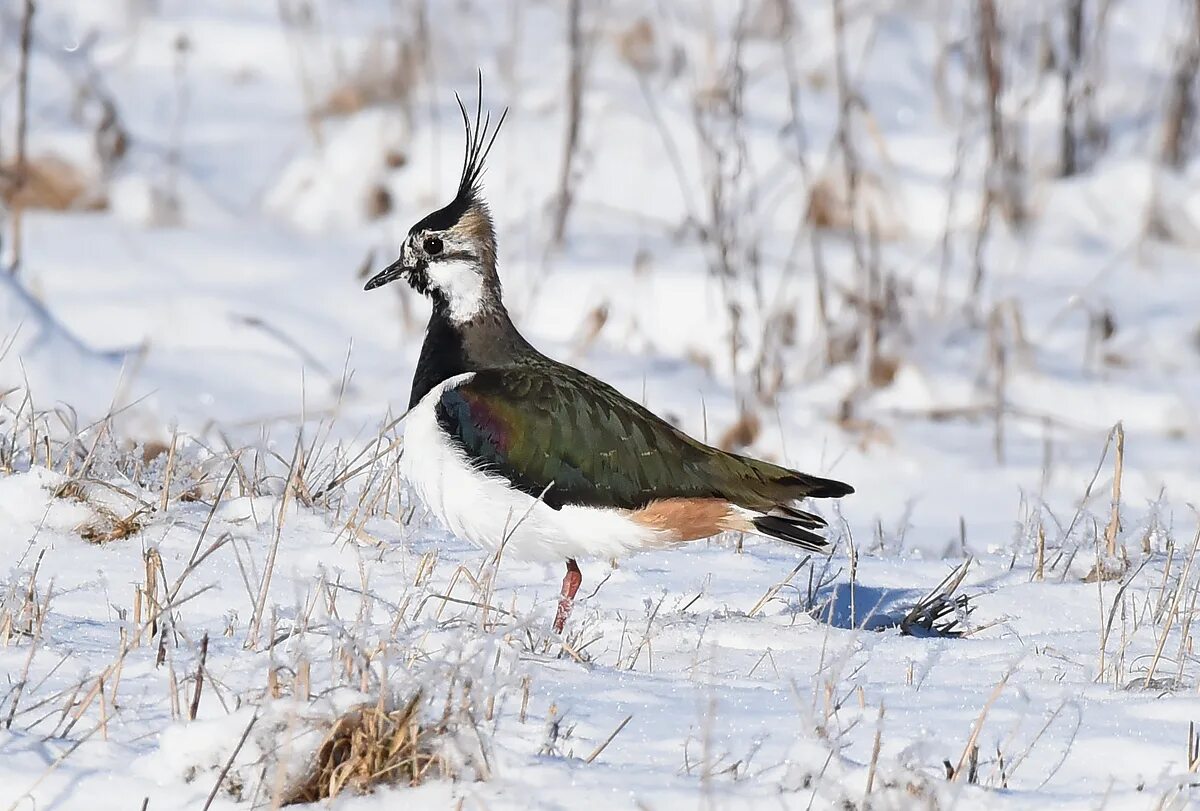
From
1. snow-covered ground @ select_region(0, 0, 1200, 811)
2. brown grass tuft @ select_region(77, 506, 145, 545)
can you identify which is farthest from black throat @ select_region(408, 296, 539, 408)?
brown grass tuft @ select_region(77, 506, 145, 545)

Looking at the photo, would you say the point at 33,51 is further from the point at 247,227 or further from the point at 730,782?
the point at 730,782

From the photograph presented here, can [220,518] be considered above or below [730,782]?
above

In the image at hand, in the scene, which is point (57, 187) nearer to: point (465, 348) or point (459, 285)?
point (459, 285)

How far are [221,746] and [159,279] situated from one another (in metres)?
6.38

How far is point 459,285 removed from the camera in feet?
15.6

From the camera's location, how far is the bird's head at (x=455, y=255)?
475cm

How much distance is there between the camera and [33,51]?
1160cm

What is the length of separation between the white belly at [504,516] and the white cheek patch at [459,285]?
1.97 ft

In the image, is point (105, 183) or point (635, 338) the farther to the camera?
point (105, 183)

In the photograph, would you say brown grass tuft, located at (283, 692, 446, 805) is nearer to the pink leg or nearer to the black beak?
the pink leg

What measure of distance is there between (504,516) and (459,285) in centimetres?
90

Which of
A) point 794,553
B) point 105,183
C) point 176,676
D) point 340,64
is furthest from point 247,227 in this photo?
point 176,676

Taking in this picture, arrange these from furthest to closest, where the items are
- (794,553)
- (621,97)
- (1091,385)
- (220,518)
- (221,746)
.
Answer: (621,97), (1091,385), (794,553), (220,518), (221,746)

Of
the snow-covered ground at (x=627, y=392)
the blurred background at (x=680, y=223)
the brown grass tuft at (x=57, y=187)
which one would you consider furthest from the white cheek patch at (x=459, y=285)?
the brown grass tuft at (x=57, y=187)
